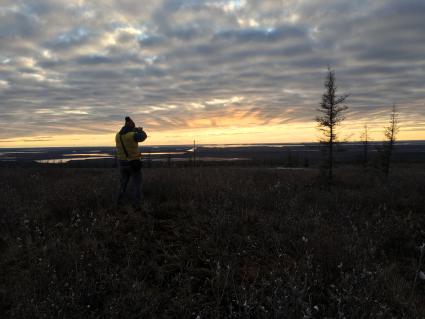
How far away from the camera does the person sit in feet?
25.8

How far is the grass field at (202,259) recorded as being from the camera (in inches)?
153

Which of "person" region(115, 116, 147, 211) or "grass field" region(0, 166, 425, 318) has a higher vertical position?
"person" region(115, 116, 147, 211)

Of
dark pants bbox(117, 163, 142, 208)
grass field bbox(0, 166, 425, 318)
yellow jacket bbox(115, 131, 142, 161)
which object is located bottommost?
grass field bbox(0, 166, 425, 318)

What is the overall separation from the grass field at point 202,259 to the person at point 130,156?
0.49 m

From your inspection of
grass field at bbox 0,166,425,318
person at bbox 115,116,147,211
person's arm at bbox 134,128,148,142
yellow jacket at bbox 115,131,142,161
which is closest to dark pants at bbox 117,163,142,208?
person at bbox 115,116,147,211

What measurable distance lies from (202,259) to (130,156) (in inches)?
158

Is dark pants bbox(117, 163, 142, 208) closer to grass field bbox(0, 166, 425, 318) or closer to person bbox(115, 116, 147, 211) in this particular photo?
person bbox(115, 116, 147, 211)

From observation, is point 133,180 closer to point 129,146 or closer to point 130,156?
point 130,156

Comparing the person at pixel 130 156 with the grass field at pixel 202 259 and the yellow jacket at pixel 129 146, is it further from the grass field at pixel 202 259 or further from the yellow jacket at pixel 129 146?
the grass field at pixel 202 259

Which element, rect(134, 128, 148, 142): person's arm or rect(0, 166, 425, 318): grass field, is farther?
rect(134, 128, 148, 142): person's arm

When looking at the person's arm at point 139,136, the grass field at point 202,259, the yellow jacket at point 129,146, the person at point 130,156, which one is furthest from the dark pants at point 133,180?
the person's arm at point 139,136

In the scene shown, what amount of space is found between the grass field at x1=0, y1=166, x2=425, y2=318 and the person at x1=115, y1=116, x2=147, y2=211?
0.49 metres

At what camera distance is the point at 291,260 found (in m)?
5.18

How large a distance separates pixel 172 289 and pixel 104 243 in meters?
2.05
